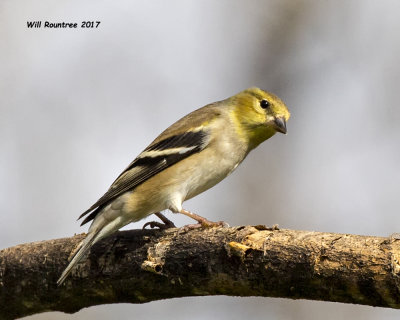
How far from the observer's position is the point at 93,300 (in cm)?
498

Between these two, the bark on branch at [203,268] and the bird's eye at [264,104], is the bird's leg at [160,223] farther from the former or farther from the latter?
the bird's eye at [264,104]

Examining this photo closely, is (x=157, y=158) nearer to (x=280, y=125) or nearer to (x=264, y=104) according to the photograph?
(x=280, y=125)

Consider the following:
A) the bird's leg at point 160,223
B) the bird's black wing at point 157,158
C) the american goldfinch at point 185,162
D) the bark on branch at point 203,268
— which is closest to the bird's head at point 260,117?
the american goldfinch at point 185,162

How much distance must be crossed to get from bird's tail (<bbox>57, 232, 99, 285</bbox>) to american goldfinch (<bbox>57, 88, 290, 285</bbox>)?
0.51 ft

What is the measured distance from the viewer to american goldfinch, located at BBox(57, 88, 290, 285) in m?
6.07

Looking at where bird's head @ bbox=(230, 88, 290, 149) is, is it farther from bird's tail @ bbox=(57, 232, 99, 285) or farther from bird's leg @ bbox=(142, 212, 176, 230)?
bird's tail @ bbox=(57, 232, 99, 285)

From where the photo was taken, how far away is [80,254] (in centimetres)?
509

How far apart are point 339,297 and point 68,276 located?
2.29 m

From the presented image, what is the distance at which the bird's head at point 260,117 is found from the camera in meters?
6.95

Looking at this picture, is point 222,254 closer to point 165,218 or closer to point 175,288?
point 175,288

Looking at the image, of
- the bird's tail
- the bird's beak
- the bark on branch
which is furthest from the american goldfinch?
the bark on branch

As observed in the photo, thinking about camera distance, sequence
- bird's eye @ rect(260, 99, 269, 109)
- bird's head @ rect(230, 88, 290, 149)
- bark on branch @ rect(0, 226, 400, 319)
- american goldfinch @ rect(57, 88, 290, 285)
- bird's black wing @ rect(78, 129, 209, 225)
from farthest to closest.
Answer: bird's eye @ rect(260, 99, 269, 109) < bird's head @ rect(230, 88, 290, 149) < bird's black wing @ rect(78, 129, 209, 225) < american goldfinch @ rect(57, 88, 290, 285) < bark on branch @ rect(0, 226, 400, 319)

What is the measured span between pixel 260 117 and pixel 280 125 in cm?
29

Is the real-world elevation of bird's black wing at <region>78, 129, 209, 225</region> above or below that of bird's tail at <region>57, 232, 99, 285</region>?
above
